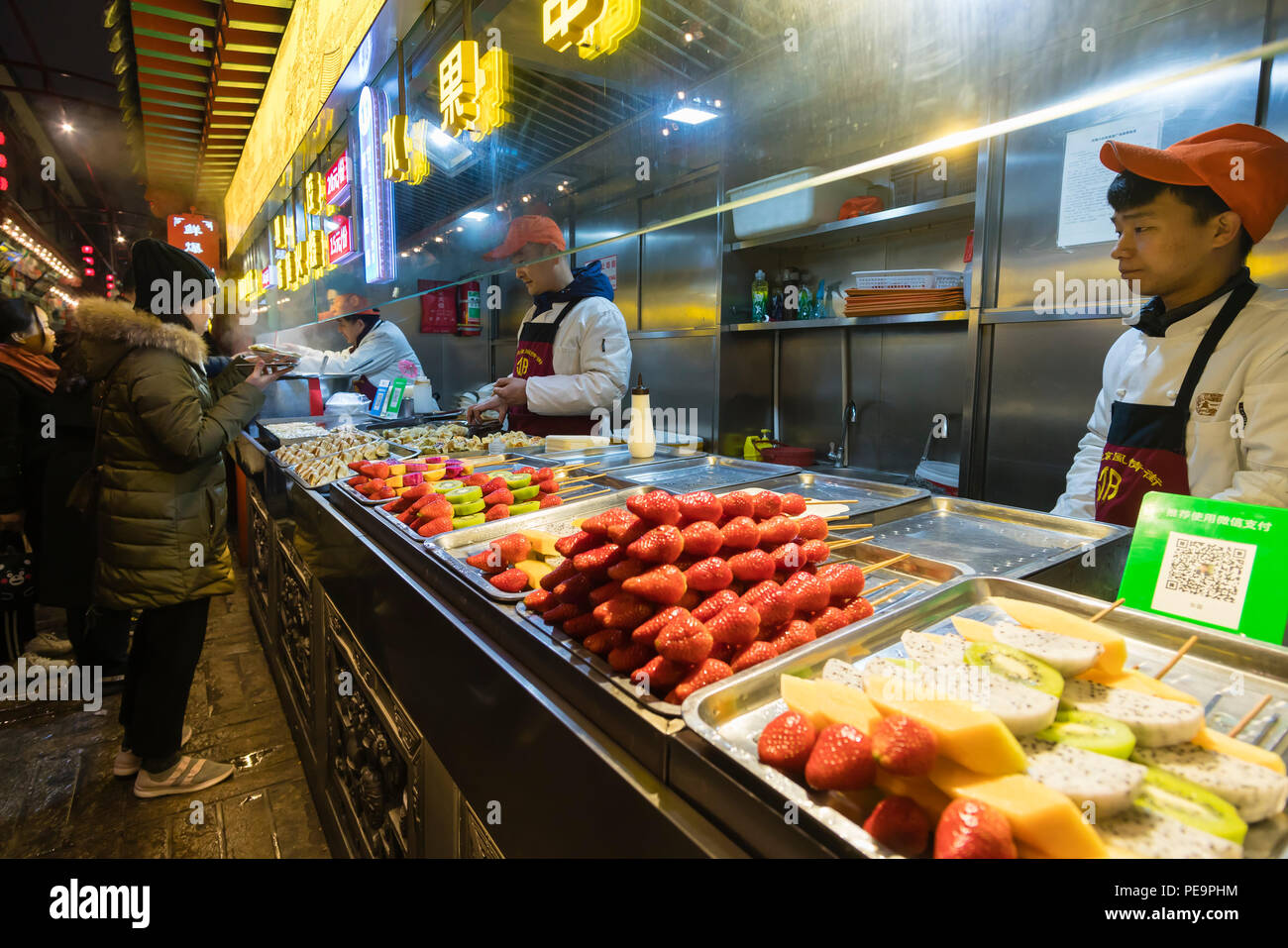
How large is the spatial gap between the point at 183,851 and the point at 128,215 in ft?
67.2

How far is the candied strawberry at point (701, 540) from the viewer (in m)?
1.30

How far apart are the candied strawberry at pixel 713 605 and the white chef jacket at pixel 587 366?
2.98 metres

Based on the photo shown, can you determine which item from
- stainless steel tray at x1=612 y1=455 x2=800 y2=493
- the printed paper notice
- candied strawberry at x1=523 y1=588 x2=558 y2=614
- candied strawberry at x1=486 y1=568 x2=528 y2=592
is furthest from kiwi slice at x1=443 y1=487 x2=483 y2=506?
the printed paper notice

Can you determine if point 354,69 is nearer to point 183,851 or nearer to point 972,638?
point 183,851

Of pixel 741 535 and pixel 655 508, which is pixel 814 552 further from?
pixel 655 508

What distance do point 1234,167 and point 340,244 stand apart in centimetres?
595

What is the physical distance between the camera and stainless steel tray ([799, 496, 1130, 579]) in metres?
1.69

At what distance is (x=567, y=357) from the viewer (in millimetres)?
4250

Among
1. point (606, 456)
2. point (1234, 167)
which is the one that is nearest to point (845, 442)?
point (606, 456)

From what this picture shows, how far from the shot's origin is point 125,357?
9.01 feet

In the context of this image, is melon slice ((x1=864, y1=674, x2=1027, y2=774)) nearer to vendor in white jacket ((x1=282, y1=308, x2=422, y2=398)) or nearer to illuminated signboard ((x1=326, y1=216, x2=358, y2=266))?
illuminated signboard ((x1=326, y1=216, x2=358, y2=266))

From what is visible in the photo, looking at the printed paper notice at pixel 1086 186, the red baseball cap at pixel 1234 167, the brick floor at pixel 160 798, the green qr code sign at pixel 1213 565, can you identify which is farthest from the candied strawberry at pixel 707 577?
the printed paper notice at pixel 1086 186
